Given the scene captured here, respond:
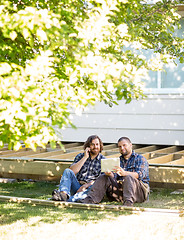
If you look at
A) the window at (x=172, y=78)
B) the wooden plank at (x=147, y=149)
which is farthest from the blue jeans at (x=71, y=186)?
the window at (x=172, y=78)

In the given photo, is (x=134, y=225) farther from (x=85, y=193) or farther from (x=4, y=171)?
(x=4, y=171)

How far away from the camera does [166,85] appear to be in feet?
31.3

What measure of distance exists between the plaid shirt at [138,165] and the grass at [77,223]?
0.38m

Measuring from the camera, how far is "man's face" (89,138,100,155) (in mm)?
6730

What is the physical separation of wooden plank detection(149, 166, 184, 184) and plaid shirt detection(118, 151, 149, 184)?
10.4 inches

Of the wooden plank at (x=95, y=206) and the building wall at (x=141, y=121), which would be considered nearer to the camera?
the wooden plank at (x=95, y=206)

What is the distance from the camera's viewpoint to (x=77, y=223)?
5180 mm

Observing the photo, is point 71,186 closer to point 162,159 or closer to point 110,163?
point 110,163

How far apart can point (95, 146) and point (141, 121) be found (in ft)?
9.92

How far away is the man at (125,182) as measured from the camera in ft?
20.1

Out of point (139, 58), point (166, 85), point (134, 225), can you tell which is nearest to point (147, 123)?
point (166, 85)

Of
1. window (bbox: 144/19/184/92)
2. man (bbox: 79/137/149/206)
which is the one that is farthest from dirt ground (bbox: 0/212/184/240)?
window (bbox: 144/19/184/92)

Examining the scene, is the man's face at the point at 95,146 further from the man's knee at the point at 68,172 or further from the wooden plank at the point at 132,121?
the wooden plank at the point at 132,121

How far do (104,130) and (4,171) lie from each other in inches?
115
